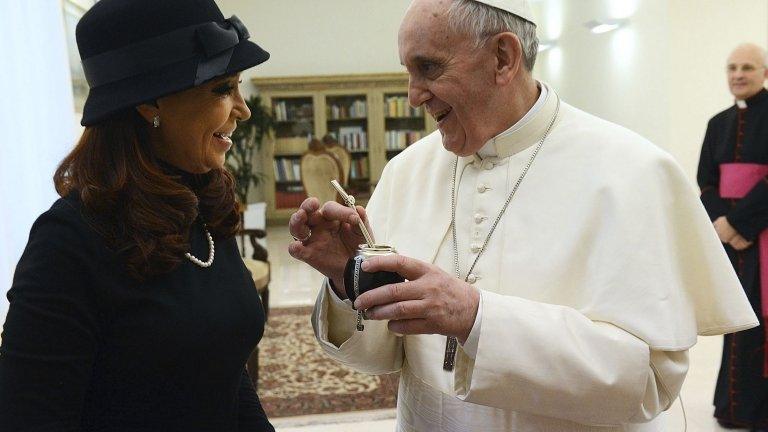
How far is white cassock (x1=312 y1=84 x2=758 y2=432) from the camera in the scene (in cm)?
118

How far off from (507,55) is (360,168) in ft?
33.1

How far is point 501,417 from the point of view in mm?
1367

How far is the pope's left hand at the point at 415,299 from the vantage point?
104 cm

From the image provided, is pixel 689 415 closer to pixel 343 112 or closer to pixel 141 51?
pixel 141 51

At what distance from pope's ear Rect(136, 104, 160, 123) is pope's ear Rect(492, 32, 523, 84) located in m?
0.70

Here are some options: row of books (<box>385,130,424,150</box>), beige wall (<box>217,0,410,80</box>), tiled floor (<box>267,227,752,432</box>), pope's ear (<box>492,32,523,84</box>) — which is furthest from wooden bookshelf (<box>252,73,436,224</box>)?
pope's ear (<box>492,32,523,84</box>)

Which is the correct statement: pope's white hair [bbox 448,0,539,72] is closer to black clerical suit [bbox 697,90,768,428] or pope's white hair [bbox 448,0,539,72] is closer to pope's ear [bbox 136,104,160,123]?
pope's ear [bbox 136,104,160,123]

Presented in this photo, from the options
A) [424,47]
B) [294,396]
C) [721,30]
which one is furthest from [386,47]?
[424,47]

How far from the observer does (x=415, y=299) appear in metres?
1.06

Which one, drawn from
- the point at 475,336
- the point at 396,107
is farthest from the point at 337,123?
the point at 475,336

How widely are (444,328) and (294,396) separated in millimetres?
2939

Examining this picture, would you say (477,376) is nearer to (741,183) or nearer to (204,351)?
(204,351)

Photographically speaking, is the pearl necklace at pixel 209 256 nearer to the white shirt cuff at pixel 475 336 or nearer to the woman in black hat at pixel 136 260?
the woman in black hat at pixel 136 260

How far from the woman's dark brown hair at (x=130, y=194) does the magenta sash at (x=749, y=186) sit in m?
2.96
